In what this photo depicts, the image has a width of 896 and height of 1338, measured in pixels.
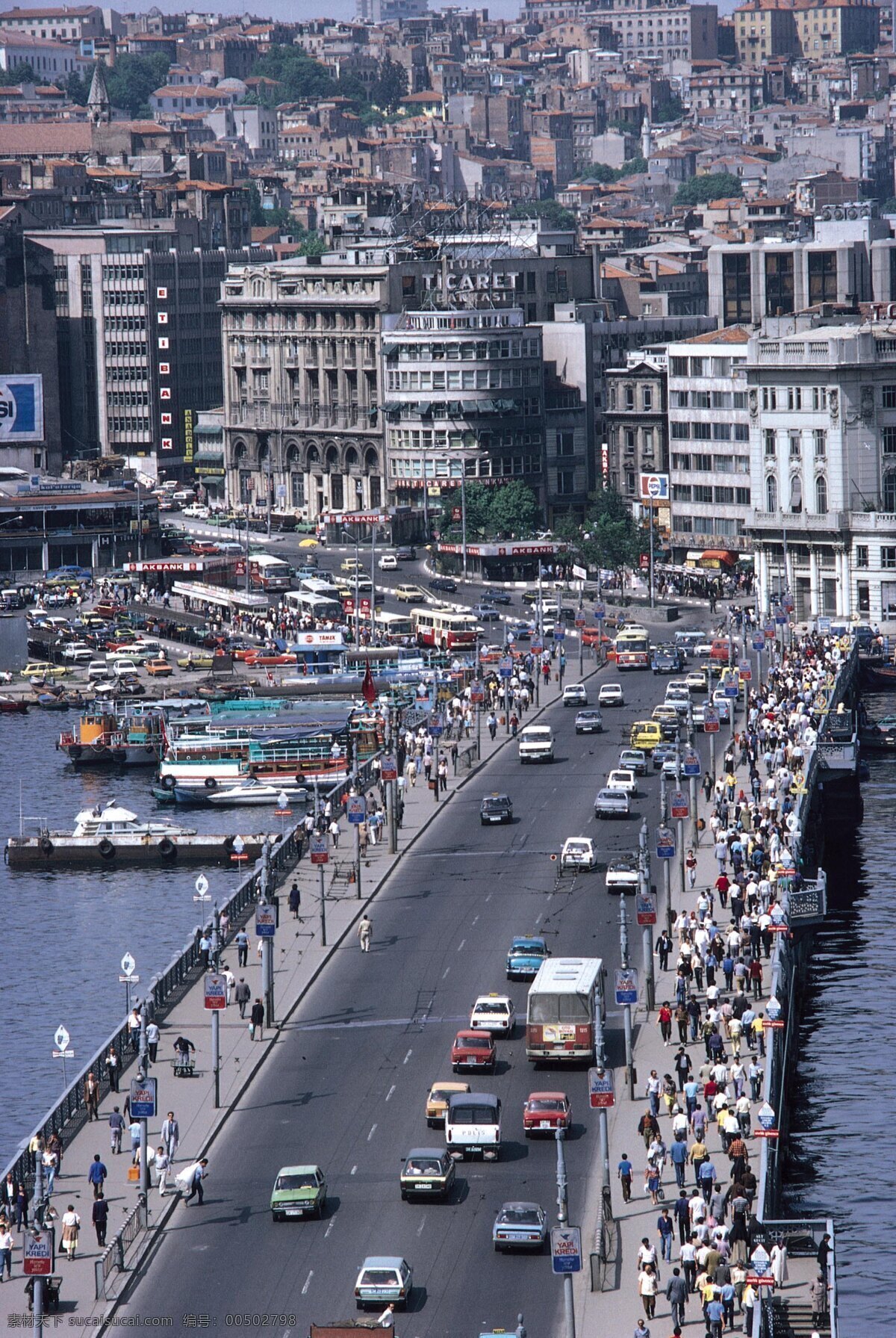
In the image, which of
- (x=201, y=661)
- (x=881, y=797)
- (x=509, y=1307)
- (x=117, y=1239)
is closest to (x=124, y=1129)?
(x=117, y=1239)

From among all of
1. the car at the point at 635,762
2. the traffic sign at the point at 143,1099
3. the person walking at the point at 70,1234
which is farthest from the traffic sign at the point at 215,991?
the car at the point at 635,762

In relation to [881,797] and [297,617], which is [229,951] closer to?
[881,797]

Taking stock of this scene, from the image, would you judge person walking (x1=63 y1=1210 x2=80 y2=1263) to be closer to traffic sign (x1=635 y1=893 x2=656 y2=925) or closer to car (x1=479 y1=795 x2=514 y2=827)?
traffic sign (x1=635 y1=893 x2=656 y2=925)

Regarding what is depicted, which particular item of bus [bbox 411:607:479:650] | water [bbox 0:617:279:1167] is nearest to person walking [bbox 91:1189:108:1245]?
water [bbox 0:617:279:1167]

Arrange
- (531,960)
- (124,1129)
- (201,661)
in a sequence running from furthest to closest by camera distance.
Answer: (201,661)
(531,960)
(124,1129)

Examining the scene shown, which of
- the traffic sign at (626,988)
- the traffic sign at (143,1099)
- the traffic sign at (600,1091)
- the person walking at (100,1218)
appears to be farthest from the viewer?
the traffic sign at (626,988)

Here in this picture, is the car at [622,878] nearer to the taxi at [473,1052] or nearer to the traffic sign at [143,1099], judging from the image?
the taxi at [473,1052]

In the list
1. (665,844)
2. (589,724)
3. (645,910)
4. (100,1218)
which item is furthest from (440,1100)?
(589,724)
